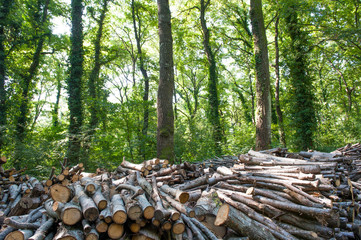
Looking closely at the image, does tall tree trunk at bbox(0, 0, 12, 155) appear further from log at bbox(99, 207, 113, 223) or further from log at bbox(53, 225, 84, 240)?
log at bbox(99, 207, 113, 223)

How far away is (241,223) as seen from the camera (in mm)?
3668

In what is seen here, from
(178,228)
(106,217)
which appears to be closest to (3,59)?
(106,217)

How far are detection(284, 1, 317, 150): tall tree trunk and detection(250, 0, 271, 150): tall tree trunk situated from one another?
6.43m

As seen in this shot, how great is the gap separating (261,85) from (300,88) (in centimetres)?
708

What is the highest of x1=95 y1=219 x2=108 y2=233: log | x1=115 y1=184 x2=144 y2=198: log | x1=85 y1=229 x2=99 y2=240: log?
x1=115 y1=184 x2=144 y2=198: log

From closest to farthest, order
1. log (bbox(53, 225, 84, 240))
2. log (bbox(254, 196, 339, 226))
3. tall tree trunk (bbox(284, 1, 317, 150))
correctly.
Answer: log (bbox(53, 225, 84, 240)) < log (bbox(254, 196, 339, 226)) < tall tree trunk (bbox(284, 1, 317, 150))

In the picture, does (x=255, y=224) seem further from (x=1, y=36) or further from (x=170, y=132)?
(x=1, y=36)

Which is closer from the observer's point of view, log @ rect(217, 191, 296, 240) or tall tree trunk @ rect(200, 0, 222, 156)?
log @ rect(217, 191, 296, 240)

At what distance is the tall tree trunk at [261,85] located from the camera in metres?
10.0

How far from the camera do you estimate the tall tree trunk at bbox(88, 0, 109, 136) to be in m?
12.7

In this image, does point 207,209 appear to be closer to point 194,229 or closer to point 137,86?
point 194,229

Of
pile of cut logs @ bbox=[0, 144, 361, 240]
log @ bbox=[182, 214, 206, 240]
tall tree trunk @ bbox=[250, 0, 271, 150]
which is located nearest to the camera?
pile of cut logs @ bbox=[0, 144, 361, 240]

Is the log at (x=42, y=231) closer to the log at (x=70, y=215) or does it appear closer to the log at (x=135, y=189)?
the log at (x=70, y=215)

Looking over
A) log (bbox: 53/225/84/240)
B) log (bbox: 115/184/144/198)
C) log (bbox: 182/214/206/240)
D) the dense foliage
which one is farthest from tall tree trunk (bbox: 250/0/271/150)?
log (bbox: 53/225/84/240)
